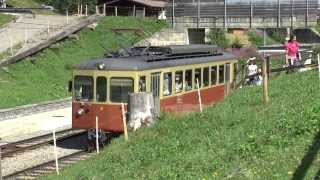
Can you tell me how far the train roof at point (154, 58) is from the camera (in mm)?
19703

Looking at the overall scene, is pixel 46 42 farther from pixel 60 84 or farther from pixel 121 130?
pixel 121 130

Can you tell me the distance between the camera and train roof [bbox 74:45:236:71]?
19703 millimetres

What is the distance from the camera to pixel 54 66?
126ft

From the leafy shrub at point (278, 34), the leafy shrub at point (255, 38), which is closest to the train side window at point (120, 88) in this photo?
the leafy shrub at point (255, 38)

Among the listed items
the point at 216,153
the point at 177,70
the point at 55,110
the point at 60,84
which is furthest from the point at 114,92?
the point at 60,84

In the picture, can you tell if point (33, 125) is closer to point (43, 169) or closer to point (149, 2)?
point (43, 169)

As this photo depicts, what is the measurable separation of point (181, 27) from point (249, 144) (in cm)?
4331

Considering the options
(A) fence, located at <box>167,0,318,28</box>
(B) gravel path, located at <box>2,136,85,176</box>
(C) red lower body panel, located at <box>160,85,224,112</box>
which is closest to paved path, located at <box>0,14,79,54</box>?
(A) fence, located at <box>167,0,318,28</box>

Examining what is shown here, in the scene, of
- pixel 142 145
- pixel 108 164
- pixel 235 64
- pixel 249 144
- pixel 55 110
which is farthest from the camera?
pixel 55 110

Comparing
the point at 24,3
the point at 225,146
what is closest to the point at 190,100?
the point at 225,146

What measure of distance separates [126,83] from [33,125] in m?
7.56

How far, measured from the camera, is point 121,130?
19.6 m

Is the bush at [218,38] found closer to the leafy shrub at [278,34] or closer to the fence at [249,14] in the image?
the fence at [249,14]

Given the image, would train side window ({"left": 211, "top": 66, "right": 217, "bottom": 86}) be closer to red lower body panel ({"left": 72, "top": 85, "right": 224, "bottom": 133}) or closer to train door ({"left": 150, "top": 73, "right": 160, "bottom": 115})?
red lower body panel ({"left": 72, "top": 85, "right": 224, "bottom": 133})
